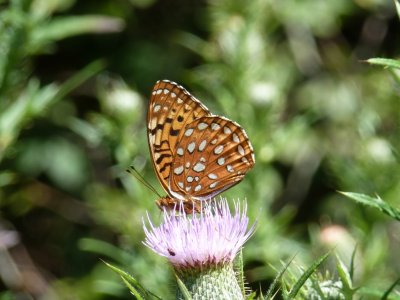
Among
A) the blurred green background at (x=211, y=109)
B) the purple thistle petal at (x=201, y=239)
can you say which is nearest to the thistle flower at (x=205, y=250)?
the purple thistle petal at (x=201, y=239)

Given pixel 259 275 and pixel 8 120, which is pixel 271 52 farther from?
pixel 8 120

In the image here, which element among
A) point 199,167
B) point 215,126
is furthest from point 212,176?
point 215,126

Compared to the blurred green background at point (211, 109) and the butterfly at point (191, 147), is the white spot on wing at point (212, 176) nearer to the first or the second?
the butterfly at point (191, 147)

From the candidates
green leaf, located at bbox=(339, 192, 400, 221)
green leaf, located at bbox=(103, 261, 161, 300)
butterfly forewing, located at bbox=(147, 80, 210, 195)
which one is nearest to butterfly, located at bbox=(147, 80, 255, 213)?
butterfly forewing, located at bbox=(147, 80, 210, 195)

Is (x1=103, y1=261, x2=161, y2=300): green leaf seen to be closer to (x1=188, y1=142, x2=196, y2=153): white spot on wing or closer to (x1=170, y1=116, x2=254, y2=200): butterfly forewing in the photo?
(x1=170, y1=116, x2=254, y2=200): butterfly forewing

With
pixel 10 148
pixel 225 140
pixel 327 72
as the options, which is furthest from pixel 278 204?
pixel 225 140

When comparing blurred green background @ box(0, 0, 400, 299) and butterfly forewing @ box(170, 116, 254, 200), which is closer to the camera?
butterfly forewing @ box(170, 116, 254, 200)
